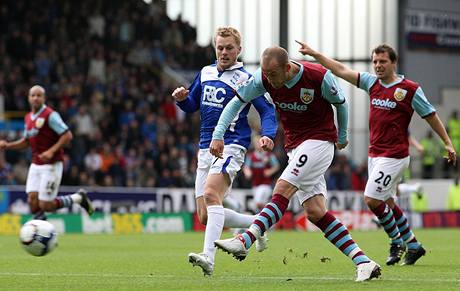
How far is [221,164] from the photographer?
35.1 feet

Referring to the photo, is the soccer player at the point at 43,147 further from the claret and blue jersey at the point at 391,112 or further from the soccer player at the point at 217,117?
the soccer player at the point at 217,117

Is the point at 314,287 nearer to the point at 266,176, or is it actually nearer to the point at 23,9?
the point at 266,176

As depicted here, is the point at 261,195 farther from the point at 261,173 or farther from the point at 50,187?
the point at 50,187

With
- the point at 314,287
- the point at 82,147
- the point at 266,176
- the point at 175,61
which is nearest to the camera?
the point at 314,287

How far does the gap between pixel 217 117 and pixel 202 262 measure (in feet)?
5.86

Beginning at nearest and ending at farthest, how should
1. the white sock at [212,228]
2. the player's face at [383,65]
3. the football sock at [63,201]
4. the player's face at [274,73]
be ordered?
the player's face at [274,73] < the white sock at [212,228] < the player's face at [383,65] < the football sock at [63,201]

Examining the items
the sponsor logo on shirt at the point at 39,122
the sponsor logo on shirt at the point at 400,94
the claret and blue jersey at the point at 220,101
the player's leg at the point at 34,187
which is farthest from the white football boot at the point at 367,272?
the player's leg at the point at 34,187

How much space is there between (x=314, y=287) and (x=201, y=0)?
3100cm

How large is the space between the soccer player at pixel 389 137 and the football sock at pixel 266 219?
8.85 ft

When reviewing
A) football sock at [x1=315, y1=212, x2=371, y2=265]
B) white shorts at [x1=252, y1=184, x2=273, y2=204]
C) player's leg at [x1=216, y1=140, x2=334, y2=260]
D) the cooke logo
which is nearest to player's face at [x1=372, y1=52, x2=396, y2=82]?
the cooke logo

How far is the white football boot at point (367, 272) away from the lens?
9391 millimetres

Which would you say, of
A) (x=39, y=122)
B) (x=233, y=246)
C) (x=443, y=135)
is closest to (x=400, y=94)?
(x=443, y=135)

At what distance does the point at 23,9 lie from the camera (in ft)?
98.0

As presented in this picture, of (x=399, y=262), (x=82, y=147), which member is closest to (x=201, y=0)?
(x=82, y=147)
